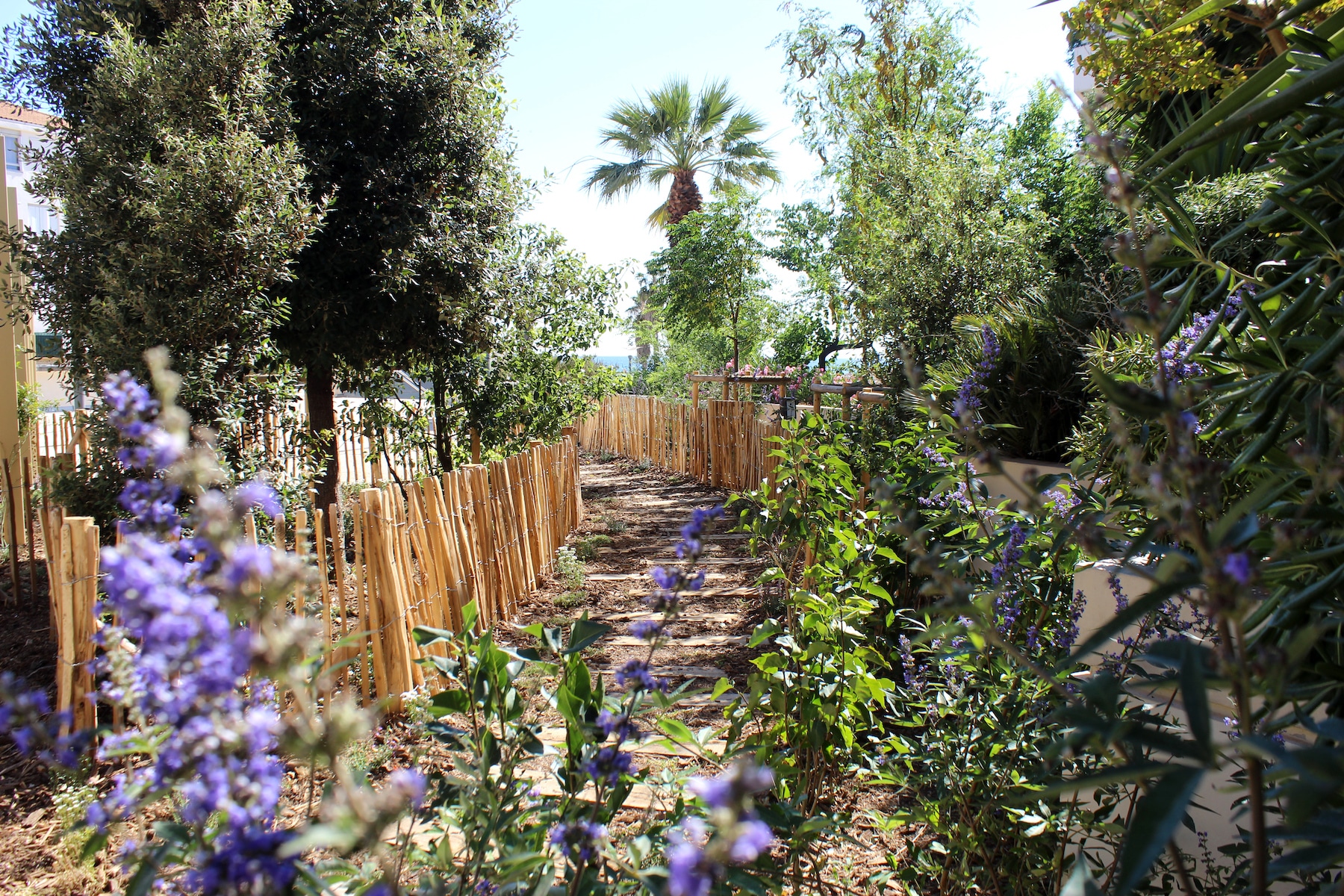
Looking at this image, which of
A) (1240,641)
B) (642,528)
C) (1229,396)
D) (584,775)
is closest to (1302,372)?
(1229,396)

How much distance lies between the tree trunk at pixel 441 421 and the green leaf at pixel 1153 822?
5.98m

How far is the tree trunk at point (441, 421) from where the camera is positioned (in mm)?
6137

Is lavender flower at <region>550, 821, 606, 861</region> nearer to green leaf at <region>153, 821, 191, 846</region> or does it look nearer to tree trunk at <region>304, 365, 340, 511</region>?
green leaf at <region>153, 821, 191, 846</region>

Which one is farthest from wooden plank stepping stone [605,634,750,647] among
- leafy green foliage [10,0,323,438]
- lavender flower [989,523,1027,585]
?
lavender flower [989,523,1027,585]

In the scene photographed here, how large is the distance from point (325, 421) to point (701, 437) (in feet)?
16.8

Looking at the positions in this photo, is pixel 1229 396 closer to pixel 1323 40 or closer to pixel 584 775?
pixel 1323 40

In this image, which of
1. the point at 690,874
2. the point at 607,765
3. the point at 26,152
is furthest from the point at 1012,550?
the point at 26,152

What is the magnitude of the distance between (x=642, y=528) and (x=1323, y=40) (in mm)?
6639

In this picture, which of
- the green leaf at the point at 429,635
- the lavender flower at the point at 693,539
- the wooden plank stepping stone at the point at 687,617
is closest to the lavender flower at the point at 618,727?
the lavender flower at the point at 693,539

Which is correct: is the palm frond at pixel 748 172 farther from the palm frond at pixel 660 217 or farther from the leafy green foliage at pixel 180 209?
the leafy green foliage at pixel 180 209

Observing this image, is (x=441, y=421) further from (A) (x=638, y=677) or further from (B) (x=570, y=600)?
(A) (x=638, y=677)

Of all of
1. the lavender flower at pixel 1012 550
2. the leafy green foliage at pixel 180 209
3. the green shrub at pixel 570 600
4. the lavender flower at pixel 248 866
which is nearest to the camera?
the lavender flower at pixel 248 866

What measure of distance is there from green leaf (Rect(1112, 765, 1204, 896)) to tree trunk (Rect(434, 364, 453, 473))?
5982 mm

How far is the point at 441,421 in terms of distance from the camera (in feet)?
20.5
